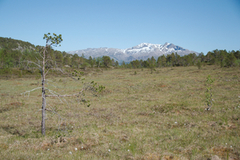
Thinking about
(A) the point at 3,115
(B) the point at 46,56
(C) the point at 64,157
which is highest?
(B) the point at 46,56

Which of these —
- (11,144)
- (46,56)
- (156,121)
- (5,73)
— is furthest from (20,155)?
(5,73)

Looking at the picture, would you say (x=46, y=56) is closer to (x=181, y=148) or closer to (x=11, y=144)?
(x=11, y=144)

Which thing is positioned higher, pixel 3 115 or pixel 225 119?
pixel 225 119

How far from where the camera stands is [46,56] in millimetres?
8703

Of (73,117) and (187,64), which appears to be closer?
(73,117)

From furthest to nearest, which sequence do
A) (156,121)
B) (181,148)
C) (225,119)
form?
(156,121)
(225,119)
(181,148)

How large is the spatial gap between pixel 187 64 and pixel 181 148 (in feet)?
406

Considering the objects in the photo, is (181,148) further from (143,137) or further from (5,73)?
(5,73)

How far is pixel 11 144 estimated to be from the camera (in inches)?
306

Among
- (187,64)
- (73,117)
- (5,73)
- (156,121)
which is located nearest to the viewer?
(156,121)

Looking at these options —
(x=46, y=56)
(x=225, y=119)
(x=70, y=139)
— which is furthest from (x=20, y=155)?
(x=225, y=119)

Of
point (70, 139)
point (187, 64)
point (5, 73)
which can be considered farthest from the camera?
point (187, 64)

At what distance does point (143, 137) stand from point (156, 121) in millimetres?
3714

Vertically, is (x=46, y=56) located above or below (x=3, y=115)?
above
